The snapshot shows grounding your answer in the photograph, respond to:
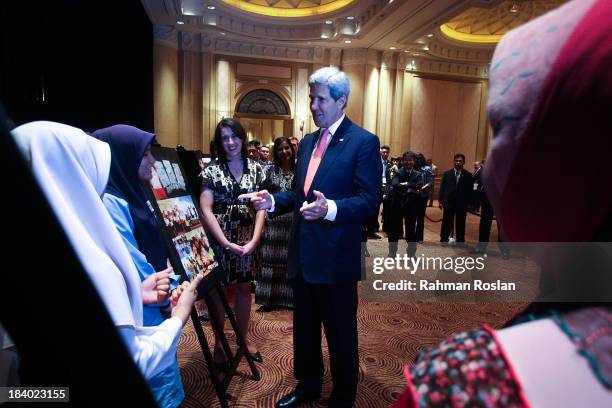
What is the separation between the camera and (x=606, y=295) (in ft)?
1.43

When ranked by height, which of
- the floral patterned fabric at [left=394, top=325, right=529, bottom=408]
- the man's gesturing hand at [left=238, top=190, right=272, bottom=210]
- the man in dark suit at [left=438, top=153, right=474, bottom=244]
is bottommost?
the man in dark suit at [left=438, top=153, right=474, bottom=244]

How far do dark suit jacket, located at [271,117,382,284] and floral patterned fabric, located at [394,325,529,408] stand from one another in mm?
1289

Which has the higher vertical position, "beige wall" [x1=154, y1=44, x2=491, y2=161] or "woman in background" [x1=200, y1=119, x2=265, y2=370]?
"beige wall" [x1=154, y1=44, x2=491, y2=161]

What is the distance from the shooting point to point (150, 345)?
3.27 feet

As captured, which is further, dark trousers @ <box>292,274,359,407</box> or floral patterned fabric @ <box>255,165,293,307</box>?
floral patterned fabric @ <box>255,165,293,307</box>

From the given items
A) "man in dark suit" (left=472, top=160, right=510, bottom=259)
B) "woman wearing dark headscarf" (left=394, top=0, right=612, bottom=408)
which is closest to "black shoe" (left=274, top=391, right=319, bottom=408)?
"woman wearing dark headscarf" (left=394, top=0, right=612, bottom=408)

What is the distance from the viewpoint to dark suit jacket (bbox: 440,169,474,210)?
598cm

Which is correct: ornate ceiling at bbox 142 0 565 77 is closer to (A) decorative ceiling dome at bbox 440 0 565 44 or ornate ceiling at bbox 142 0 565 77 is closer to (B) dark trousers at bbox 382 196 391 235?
(A) decorative ceiling dome at bbox 440 0 565 44

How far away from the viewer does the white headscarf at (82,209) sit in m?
0.87

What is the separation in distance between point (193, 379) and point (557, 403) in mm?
2343

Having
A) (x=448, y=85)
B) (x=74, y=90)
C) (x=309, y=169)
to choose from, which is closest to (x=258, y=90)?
(x=448, y=85)

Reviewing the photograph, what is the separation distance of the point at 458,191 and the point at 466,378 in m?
6.07

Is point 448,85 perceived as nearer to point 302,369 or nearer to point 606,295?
point 302,369

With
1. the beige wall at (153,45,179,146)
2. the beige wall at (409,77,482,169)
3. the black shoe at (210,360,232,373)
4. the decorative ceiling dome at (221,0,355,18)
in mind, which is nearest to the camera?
the black shoe at (210,360,232,373)
